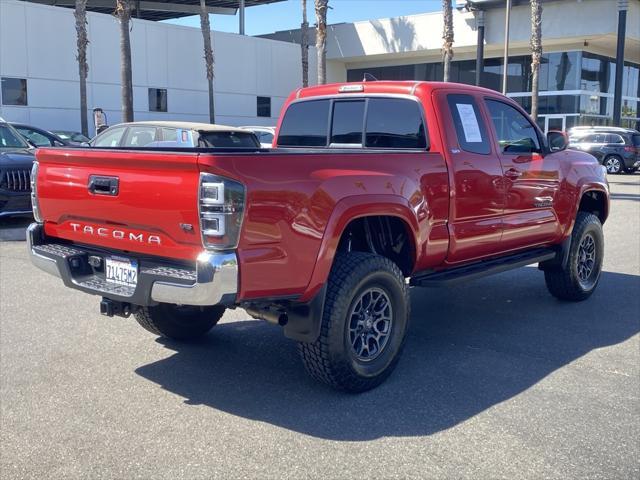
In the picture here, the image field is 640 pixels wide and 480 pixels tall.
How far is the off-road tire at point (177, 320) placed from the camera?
5340 mm

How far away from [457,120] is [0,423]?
3888 millimetres

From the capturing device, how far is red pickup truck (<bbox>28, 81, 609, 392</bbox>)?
376 cm

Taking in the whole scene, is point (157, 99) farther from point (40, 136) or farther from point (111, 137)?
point (111, 137)

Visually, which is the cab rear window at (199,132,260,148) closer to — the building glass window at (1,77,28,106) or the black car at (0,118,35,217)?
the black car at (0,118,35,217)

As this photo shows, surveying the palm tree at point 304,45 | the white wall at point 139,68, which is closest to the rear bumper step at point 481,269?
the white wall at point 139,68

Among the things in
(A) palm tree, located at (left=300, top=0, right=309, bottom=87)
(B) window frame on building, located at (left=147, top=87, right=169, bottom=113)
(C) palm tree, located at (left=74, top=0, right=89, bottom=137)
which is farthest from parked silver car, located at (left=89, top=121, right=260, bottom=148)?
(A) palm tree, located at (left=300, top=0, right=309, bottom=87)

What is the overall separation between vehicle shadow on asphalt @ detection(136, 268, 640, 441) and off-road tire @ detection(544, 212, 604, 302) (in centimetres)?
12

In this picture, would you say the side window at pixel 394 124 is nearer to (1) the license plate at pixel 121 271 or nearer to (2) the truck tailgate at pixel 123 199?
(2) the truck tailgate at pixel 123 199

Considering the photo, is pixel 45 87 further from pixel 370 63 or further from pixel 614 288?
pixel 614 288

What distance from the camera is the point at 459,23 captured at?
125 ft

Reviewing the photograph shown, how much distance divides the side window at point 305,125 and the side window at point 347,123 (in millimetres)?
105

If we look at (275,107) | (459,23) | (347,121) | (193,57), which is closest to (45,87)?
(193,57)

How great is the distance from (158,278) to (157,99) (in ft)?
100

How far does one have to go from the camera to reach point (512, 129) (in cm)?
625
